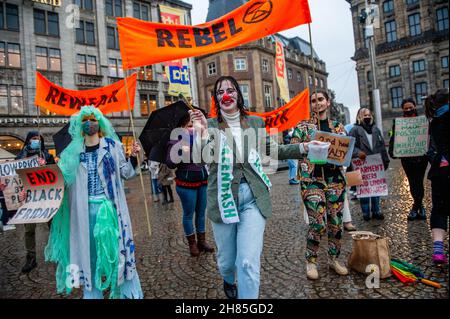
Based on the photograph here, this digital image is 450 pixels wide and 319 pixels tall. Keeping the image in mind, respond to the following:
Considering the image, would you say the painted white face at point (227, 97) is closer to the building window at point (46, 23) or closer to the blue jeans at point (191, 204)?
the blue jeans at point (191, 204)

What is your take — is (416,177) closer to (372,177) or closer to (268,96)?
(372,177)

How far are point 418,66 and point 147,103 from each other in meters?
33.4

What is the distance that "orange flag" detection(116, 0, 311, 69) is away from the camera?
408cm

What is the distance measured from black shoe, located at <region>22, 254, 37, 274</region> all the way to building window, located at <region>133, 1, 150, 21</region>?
31.6 metres

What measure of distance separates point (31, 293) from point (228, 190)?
2888 millimetres

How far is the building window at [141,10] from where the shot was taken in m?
31.8

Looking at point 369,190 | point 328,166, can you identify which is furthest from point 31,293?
point 369,190

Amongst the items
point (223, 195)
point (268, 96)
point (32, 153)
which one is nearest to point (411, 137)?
point (223, 195)

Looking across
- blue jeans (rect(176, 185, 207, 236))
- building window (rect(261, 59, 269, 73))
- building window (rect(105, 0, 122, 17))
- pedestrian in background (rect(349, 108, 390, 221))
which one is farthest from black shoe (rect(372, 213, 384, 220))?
building window (rect(261, 59, 269, 73))

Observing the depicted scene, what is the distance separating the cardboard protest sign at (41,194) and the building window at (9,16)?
28.2 meters

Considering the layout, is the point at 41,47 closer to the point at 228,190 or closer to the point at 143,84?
the point at 143,84

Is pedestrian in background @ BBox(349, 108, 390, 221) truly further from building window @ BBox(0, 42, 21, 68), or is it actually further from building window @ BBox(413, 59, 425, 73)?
building window @ BBox(413, 59, 425, 73)

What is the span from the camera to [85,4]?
2889 cm

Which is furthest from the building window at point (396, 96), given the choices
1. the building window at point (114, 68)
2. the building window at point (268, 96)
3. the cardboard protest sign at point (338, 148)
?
the cardboard protest sign at point (338, 148)
